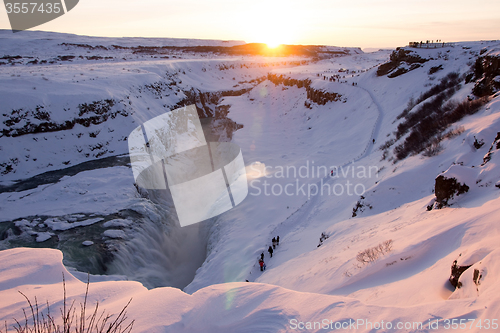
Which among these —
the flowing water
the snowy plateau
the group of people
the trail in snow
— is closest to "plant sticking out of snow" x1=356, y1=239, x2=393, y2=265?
the snowy plateau

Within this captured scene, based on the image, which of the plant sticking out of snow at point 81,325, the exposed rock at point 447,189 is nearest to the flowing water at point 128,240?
the plant sticking out of snow at point 81,325

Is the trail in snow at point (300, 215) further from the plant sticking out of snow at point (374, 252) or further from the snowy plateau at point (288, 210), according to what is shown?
the plant sticking out of snow at point (374, 252)

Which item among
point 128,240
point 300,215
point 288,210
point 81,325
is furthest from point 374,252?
Result: point 128,240

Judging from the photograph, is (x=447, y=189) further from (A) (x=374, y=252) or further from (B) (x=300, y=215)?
(B) (x=300, y=215)

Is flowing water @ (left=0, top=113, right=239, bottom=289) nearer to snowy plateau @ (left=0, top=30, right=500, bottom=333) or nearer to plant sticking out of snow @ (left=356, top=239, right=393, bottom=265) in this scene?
snowy plateau @ (left=0, top=30, right=500, bottom=333)

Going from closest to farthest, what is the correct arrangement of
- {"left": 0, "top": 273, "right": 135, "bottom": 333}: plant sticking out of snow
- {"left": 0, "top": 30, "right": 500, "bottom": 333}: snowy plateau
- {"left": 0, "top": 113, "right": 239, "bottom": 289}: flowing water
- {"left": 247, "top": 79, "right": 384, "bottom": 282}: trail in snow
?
{"left": 0, "top": 273, "right": 135, "bottom": 333}: plant sticking out of snow < {"left": 0, "top": 30, "right": 500, "bottom": 333}: snowy plateau < {"left": 247, "top": 79, "right": 384, "bottom": 282}: trail in snow < {"left": 0, "top": 113, "right": 239, "bottom": 289}: flowing water

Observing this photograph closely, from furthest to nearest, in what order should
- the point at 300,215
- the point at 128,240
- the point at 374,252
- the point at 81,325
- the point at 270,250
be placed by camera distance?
the point at 300,215 < the point at 128,240 < the point at 270,250 < the point at 374,252 < the point at 81,325

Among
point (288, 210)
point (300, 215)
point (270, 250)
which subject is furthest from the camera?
point (288, 210)
